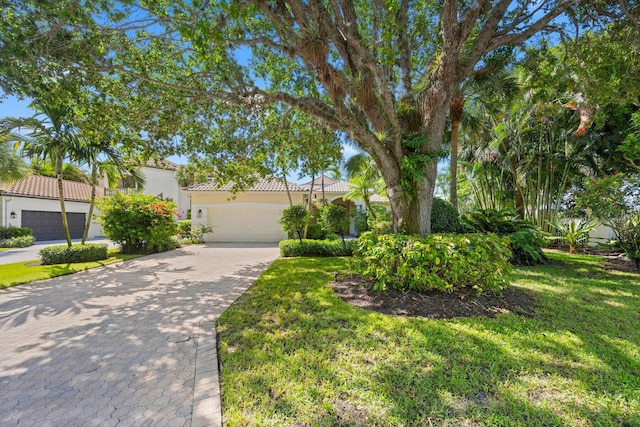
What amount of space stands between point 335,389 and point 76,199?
→ 27465 mm

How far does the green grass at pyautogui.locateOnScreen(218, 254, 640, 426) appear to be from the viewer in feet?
7.58

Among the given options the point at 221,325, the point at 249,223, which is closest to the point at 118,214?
the point at 249,223

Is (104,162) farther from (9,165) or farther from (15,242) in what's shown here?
(15,242)

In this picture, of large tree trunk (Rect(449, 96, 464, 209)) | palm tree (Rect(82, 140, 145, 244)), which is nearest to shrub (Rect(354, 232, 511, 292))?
large tree trunk (Rect(449, 96, 464, 209))

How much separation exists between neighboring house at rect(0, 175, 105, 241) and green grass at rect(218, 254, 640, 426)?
17.8 metres

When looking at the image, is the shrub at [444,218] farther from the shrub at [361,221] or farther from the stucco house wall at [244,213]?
the stucco house wall at [244,213]

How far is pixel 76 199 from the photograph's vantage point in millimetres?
21625

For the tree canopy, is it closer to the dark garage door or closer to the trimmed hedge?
the trimmed hedge

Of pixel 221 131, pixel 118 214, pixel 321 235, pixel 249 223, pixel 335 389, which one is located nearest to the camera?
pixel 335 389

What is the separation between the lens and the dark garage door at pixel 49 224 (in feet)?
61.4

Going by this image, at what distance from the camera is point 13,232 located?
16766 millimetres

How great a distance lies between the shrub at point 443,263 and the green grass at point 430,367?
2.26 feet

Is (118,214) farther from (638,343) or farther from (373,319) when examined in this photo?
(638,343)

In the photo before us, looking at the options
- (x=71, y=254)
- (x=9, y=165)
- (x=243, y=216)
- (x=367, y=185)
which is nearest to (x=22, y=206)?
(x=9, y=165)
